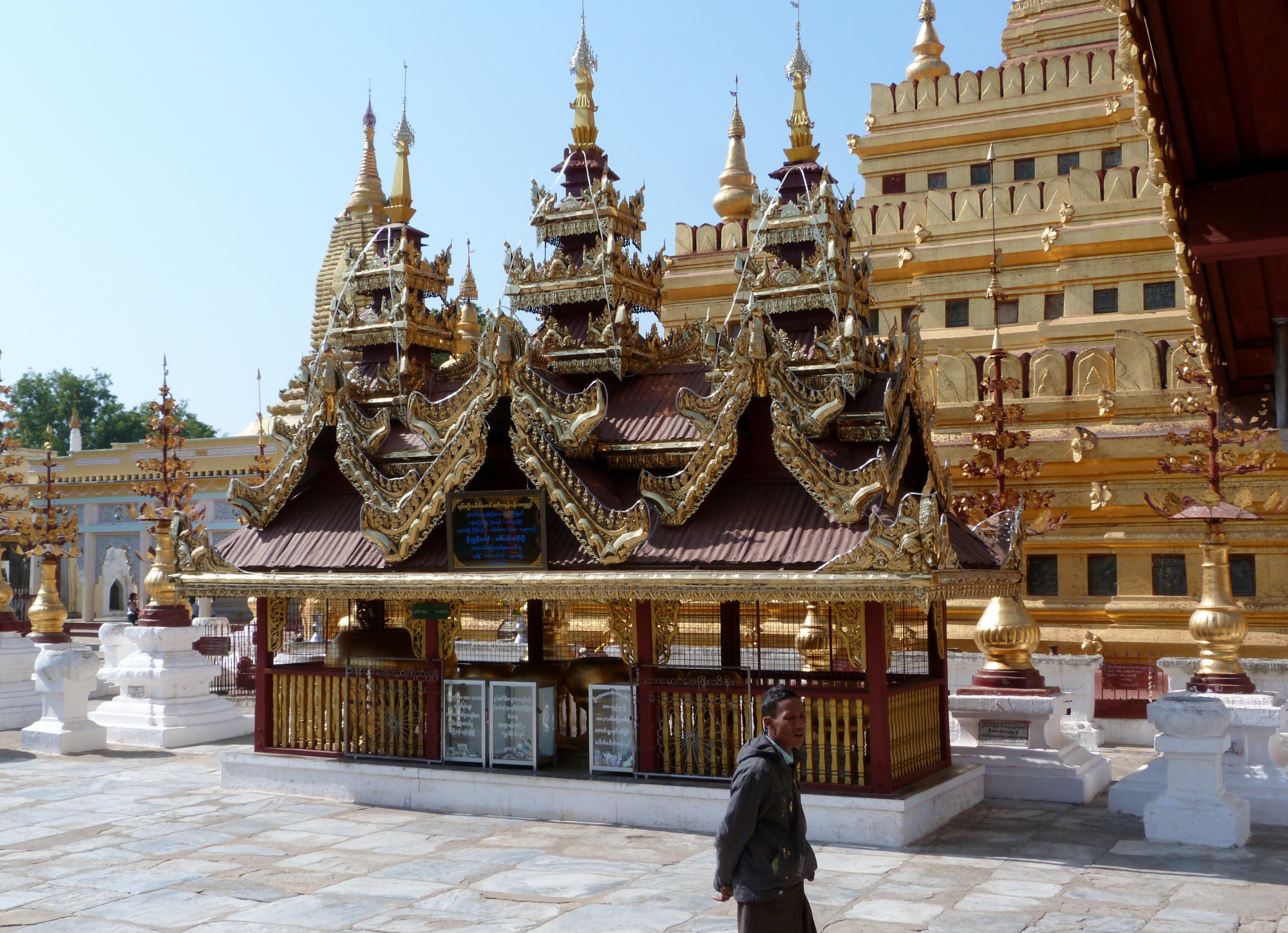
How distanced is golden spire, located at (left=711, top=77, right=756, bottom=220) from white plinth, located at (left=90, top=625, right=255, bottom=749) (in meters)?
20.7

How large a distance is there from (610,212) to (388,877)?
7.92 metres

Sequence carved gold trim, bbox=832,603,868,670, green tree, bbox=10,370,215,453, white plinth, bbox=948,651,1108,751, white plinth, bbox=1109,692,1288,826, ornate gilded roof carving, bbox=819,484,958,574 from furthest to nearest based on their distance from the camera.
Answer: green tree, bbox=10,370,215,453 → white plinth, bbox=948,651,1108,751 → white plinth, bbox=1109,692,1288,826 → carved gold trim, bbox=832,603,868,670 → ornate gilded roof carving, bbox=819,484,958,574

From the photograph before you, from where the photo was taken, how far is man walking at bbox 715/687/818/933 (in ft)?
19.4

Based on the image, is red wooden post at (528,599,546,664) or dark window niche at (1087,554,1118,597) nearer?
red wooden post at (528,599,546,664)

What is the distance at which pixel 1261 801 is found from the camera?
11961 millimetres

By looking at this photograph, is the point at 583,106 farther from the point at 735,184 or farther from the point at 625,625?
the point at 735,184

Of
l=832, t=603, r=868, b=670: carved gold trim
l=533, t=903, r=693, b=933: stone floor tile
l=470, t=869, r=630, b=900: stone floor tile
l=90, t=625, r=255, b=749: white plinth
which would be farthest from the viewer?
l=90, t=625, r=255, b=749: white plinth

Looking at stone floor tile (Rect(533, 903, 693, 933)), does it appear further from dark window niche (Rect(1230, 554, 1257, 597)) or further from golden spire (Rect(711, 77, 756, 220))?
golden spire (Rect(711, 77, 756, 220))

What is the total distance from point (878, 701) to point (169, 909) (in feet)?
20.2

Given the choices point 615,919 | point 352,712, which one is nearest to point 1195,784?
point 615,919

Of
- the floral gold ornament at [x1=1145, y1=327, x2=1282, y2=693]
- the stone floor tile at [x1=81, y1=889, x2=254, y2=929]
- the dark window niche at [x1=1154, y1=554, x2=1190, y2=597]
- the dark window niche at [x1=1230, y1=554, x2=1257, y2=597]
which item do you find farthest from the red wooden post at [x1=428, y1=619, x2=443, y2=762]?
the dark window niche at [x1=1230, y1=554, x2=1257, y2=597]

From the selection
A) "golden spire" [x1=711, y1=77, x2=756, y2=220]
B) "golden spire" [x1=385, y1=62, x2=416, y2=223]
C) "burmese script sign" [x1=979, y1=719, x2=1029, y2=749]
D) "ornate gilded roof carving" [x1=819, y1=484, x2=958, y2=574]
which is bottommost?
"burmese script sign" [x1=979, y1=719, x2=1029, y2=749]

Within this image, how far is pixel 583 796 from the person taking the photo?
1216cm

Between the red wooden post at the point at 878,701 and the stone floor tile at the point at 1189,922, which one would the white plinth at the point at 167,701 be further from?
the stone floor tile at the point at 1189,922
